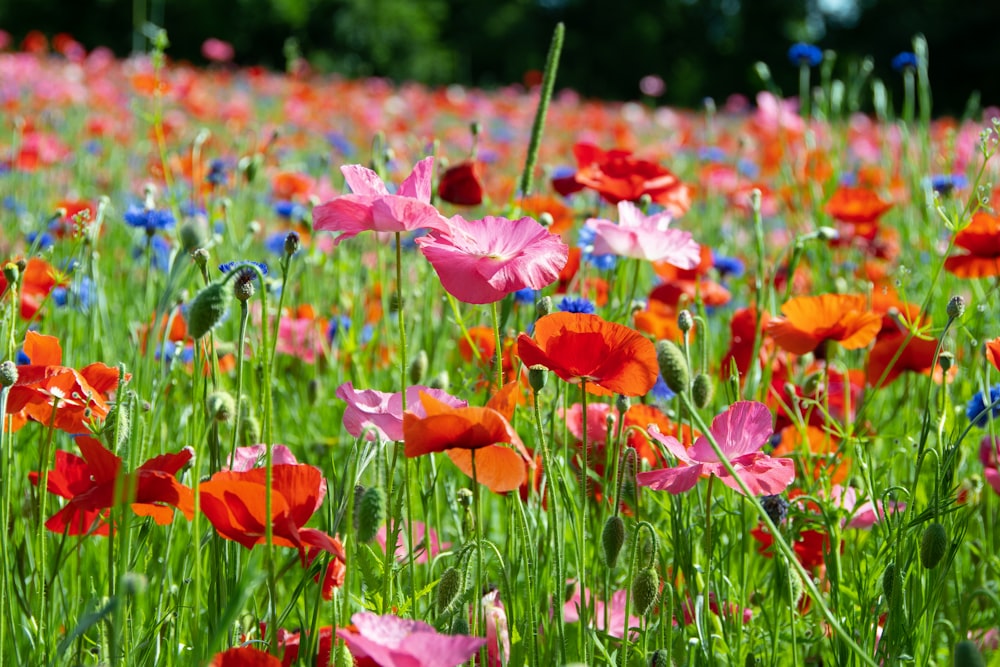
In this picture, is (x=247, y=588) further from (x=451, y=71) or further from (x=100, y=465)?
(x=451, y=71)

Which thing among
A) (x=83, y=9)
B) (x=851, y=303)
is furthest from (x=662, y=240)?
(x=83, y=9)

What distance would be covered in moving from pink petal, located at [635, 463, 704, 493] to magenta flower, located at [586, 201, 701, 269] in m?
0.34

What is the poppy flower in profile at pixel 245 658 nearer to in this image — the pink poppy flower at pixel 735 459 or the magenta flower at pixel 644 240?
the pink poppy flower at pixel 735 459

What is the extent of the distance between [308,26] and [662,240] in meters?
13.6

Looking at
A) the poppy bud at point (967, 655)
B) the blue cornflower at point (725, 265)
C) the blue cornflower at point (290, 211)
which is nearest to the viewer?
the poppy bud at point (967, 655)

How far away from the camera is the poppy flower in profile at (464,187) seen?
127cm

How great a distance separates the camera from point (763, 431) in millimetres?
762

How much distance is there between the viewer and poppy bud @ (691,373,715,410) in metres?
0.90

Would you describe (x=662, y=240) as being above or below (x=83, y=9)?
below

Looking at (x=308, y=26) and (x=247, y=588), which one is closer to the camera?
(x=247, y=588)

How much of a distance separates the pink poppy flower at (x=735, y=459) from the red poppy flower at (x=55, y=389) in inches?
15.7

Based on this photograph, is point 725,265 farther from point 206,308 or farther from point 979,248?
point 206,308

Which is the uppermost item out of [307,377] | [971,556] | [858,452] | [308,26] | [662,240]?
Result: [308,26]

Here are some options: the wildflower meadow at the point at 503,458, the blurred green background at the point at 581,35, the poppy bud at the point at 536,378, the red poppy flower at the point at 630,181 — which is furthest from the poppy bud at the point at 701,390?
the blurred green background at the point at 581,35
